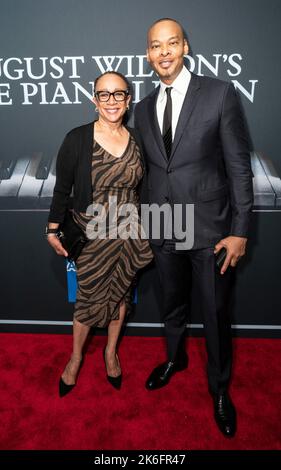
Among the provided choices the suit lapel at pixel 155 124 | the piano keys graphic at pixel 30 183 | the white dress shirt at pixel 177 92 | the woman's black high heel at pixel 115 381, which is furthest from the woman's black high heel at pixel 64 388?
the white dress shirt at pixel 177 92

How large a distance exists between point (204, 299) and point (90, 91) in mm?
1436

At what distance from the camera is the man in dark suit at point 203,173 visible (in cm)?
179

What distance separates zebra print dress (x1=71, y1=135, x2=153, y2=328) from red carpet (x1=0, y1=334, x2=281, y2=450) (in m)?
0.46

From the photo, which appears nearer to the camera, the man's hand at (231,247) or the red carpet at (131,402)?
the man's hand at (231,247)

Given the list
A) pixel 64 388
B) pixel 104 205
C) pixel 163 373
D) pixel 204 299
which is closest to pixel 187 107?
pixel 104 205

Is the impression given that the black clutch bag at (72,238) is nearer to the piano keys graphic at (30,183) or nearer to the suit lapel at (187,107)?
the piano keys graphic at (30,183)

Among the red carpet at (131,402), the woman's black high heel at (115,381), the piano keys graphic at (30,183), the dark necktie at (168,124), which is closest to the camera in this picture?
the dark necktie at (168,124)

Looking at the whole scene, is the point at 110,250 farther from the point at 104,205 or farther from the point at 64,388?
the point at 64,388

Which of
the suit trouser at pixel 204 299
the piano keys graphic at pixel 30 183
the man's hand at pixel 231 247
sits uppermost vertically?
the piano keys graphic at pixel 30 183

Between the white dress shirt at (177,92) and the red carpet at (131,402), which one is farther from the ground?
the white dress shirt at (177,92)

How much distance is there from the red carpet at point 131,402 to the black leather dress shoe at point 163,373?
0.04 metres

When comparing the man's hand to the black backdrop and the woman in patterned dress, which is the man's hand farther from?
the black backdrop

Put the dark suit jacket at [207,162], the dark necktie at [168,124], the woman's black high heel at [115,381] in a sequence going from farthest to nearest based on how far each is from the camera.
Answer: the woman's black high heel at [115,381] → the dark necktie at [168,124] → the dark suit jacket at [207,162]

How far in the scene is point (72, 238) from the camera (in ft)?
7.01
